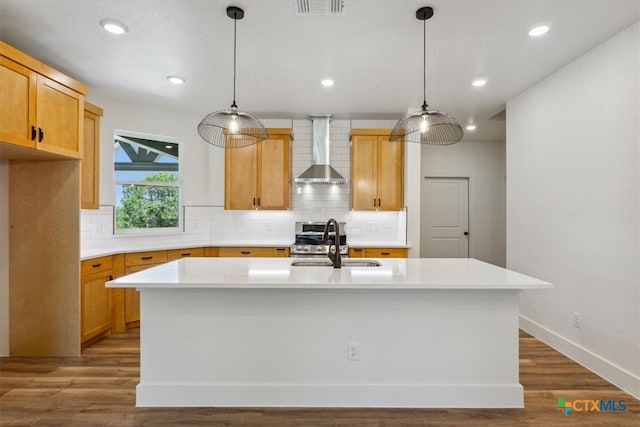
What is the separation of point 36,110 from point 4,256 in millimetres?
1363

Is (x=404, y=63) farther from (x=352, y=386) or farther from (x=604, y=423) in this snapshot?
(x=604, y=423)

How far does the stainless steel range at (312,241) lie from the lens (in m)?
4.43

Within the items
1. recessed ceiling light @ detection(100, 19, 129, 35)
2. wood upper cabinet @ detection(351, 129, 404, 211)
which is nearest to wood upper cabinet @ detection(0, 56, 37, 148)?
recessed ceiling light @ detection(100, 19, 129, 35)

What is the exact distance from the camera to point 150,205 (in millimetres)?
4426

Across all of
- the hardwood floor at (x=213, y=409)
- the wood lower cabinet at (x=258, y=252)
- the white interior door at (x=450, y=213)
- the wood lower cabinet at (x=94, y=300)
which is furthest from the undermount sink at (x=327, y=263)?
the white interior door at (x=450, y=213)

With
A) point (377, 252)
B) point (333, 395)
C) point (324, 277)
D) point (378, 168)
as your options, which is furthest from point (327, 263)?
point (378, 168)

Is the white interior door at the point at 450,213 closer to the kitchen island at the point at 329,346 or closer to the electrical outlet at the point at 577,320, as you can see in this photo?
the electrical outlet at the point at 577,320

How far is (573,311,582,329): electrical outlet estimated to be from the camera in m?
2.91

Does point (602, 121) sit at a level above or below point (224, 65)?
below

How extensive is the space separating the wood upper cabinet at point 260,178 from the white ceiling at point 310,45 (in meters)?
0.76

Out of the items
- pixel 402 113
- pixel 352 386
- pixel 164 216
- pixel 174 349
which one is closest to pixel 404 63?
pixel 402 113

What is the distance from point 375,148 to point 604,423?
348cm

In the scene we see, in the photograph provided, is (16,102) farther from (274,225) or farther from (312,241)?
(312,241)

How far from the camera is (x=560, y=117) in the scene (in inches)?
123
